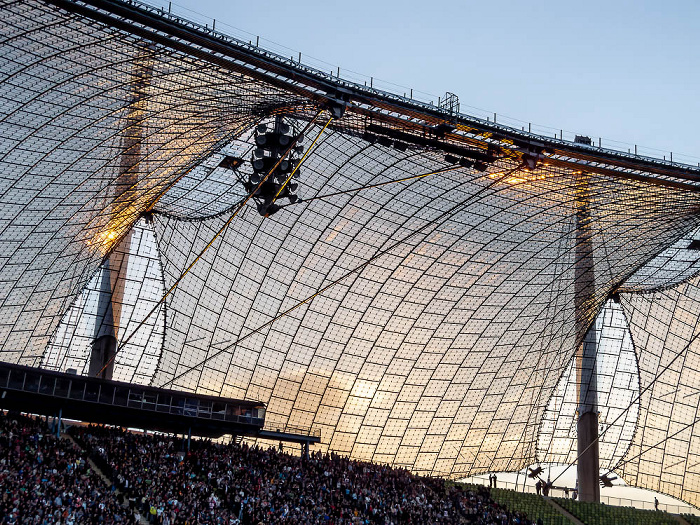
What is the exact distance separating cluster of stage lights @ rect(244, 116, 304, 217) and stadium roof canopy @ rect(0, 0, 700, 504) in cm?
124

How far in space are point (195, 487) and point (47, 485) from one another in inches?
324

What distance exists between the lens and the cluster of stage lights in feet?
131

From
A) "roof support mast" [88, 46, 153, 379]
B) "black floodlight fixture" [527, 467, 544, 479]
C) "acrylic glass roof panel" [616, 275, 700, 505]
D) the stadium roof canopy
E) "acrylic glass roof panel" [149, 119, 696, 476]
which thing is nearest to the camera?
the stadium roof canopy

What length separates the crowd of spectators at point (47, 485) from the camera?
3362 centimetres

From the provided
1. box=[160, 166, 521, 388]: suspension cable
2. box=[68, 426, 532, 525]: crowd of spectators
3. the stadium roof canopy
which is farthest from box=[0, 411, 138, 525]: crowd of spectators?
box=[160, 166, 521, 388]: suspension cable

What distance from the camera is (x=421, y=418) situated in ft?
231

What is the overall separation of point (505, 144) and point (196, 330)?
29.6 metres

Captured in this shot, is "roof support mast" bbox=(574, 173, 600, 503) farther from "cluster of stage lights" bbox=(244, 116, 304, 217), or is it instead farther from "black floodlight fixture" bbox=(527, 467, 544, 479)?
"cluster of stage lights" bbox=(244, 116, 304, 217)

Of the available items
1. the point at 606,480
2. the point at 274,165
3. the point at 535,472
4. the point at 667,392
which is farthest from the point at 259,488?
the point at 667,392

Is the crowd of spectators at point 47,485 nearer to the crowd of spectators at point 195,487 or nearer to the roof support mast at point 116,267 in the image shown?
the crowd of spectators at point 195,487

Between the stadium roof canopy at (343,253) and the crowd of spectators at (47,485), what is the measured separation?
14.4 metres

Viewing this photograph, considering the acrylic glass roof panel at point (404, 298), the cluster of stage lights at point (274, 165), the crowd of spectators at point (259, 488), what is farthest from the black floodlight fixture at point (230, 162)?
the crowd of spectators at point (259, 488)

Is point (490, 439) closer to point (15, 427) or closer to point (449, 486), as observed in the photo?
point (449, 486)

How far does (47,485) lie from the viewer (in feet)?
120
